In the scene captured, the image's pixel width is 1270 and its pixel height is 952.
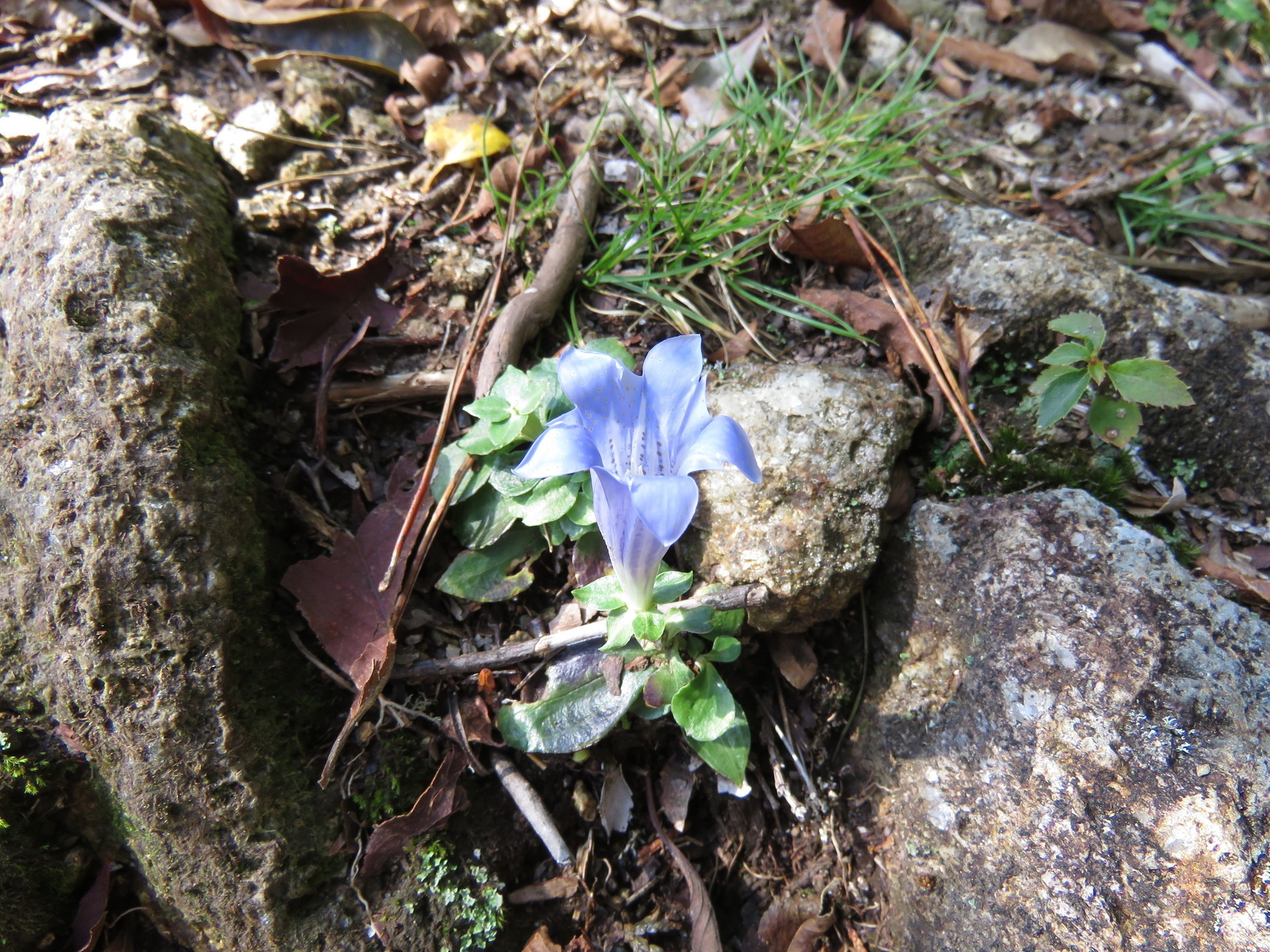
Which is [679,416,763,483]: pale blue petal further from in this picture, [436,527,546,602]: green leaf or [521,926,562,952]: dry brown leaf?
[521,926,562,952]: dry brown leaf

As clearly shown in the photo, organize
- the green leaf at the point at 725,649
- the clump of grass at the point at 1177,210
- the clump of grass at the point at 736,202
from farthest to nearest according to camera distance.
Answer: the clump of grass at the point at 1177,210 → the clump of grass at the point at 736,202 → the green leaf at the point at 725,649

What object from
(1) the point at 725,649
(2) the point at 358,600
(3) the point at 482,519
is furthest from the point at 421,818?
(1) the point at 725,649

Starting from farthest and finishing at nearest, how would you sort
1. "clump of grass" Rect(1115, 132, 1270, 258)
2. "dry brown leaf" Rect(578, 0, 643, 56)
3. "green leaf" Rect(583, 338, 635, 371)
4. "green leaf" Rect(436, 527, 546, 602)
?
"dry brown leaf" Rect(578, 0, 643, 56) → "clump of grass" Rect(1115, 132, 1270, 258) → "green leaf" Rect(583, 338, 635, 371) → "green leaf" Rect(436, 527, 546, 602)

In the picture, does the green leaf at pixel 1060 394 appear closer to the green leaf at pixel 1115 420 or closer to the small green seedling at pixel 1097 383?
the small green seedling at pixel 1097 383

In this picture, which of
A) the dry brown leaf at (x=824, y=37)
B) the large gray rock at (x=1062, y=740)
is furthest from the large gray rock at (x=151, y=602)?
the dry brown leaf at (x=824, y=37)

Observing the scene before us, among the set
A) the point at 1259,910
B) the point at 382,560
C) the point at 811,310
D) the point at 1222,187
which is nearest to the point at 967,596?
the point at 1259,910

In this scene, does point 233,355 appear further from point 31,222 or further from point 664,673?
point 664,673

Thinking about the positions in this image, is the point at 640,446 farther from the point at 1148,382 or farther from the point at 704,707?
the point at 1148,382

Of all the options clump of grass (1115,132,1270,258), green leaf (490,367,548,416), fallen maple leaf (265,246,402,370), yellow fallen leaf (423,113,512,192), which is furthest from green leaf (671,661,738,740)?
clump of grass (1115,132,1270,258)
